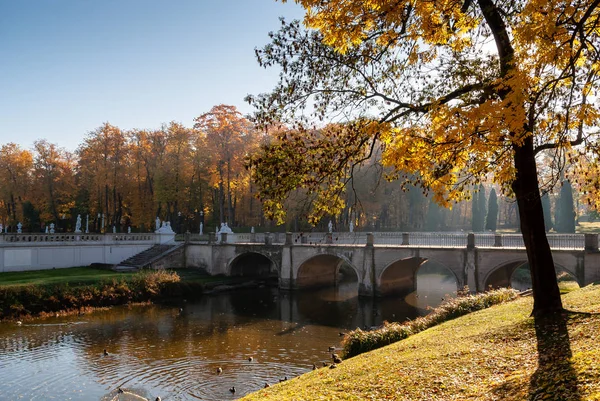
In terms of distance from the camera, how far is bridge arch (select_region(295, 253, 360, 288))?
39.0 meters

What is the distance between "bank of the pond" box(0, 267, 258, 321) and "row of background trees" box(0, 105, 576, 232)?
1361cm

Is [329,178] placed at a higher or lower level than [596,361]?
higher

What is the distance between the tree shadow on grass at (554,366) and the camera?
20.0ft

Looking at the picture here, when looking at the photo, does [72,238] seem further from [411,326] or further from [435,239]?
[411,326]

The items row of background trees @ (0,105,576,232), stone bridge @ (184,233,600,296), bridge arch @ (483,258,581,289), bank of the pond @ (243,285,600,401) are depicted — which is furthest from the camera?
row of background trees @ (0,105,576,232)

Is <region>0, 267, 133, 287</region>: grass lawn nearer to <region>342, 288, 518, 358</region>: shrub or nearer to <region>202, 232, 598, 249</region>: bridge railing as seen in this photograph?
<region>202, 232, 598, 249</region>: bridge railing

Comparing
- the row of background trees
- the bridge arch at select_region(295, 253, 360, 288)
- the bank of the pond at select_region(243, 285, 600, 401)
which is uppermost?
the row of background trees

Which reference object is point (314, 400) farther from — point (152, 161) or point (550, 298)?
point (152, 161)

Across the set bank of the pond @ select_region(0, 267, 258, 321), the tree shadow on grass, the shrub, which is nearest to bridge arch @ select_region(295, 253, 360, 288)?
bank of the pond @ select_region(0, 267, 258, 321)

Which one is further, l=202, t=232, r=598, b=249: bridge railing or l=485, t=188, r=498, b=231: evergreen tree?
l=485, t=188, r=498, b=231: evergreen tree

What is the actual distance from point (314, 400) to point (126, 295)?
26.0 meters

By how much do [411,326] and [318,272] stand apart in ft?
79.2

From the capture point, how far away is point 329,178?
10367 mm

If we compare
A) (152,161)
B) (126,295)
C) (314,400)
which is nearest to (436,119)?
(314,400)
